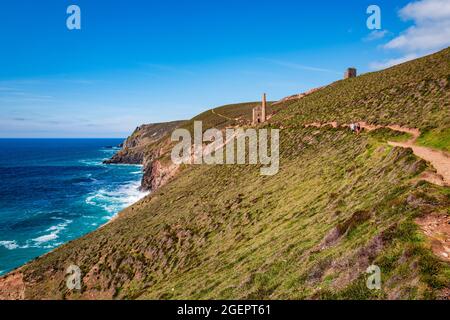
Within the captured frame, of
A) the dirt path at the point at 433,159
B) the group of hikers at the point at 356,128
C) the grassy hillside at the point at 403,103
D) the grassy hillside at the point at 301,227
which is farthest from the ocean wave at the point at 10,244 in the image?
the dirt path at the point at 433,159

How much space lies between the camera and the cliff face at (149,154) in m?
76.9

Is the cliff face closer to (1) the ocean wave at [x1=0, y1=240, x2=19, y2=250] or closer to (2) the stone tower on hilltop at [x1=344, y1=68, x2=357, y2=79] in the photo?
(1) the ocean wave at [x1=0, y1=240, x2=19, y2=250]

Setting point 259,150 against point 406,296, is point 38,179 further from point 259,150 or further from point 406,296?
point 406,296

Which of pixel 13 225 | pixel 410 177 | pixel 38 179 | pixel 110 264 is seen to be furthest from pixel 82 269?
pixel 38 179

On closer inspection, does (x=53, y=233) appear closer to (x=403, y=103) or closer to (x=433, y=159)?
(x=433, y=159)

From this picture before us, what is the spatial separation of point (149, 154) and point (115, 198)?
4325cm

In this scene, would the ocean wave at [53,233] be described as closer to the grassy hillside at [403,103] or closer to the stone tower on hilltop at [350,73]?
the grassy hillside at [403,103]

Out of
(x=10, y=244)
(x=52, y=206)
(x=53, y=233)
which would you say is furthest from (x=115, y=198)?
(x=10, y=244)

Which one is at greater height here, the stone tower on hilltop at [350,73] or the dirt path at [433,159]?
the stone tower on hilltop at [350,73]

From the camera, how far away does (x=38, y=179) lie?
326 feet

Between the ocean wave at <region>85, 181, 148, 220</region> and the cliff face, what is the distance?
4.15 metres

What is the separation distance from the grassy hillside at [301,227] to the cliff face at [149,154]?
92.2 ft

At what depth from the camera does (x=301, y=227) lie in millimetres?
16891
